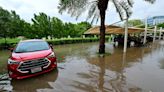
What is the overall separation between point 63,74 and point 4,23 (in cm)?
1327

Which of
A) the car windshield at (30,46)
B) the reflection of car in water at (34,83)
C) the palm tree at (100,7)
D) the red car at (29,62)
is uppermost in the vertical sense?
the palm tree at (100,7)

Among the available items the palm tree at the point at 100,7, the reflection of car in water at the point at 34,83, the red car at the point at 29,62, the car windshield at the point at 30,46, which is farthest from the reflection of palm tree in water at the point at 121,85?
the palm tree at the point at 100,7

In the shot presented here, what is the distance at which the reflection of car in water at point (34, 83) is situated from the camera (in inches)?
230

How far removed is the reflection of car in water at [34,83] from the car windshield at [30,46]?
1.37 meters

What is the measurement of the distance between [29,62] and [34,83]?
33.3 inches

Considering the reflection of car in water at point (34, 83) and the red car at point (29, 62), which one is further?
the red car at point (29, 62)

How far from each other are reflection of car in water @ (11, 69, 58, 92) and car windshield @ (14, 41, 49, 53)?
1.37 m

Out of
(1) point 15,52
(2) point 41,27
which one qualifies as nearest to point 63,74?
(1) point 15,52

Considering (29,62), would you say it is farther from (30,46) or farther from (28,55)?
(30,46)

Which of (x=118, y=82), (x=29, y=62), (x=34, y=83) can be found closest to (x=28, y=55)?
(x=29, y=62)

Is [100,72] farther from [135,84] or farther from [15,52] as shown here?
[15,52]

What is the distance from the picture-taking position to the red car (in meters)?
6.44

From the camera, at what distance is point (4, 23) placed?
58.2 ft

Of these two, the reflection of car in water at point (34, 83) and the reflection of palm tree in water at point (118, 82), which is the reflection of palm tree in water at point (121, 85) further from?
the reflection of car in water at point (34, 83)
